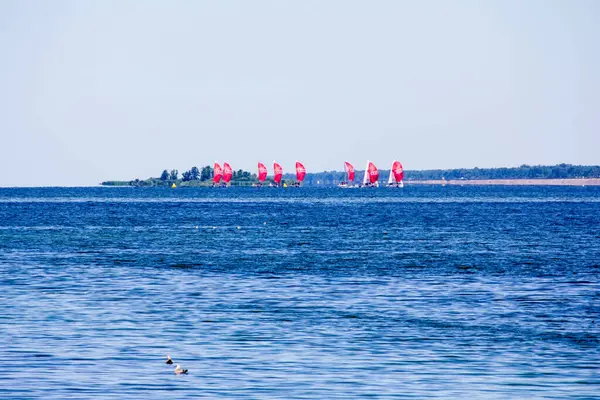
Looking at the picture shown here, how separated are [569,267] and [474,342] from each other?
83.0 feet

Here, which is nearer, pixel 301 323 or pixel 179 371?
pixel 179 371

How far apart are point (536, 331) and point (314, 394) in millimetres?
10061

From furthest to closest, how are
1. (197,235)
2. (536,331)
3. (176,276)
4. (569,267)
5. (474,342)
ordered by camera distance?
1. (197,235)
2. (569,267)
3. (176,276)
4. (536,331)
5. (474,342)

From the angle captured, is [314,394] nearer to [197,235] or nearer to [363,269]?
[363,269]

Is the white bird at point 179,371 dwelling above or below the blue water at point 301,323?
above

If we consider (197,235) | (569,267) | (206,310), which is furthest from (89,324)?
(197,235)

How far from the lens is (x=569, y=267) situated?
5200 centimetres

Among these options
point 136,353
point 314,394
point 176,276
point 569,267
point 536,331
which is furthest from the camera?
point 569,267

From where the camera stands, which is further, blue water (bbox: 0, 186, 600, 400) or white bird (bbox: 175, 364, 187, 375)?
white bird (bbox: 175, 364, 187, 375)

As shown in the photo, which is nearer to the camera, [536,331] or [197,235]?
[536,331]

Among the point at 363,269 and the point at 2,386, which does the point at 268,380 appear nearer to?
the point at 2,386

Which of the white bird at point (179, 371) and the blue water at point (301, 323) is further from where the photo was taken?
the white bird at point (179, 371)

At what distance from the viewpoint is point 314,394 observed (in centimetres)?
2194

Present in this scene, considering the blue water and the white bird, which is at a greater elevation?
the white bird
